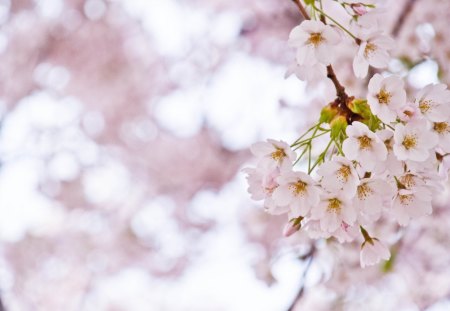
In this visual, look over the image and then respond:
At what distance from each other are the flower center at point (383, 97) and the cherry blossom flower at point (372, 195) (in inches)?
4.1

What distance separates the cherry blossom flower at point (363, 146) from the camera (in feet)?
2.15

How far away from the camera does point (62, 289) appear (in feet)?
17.8

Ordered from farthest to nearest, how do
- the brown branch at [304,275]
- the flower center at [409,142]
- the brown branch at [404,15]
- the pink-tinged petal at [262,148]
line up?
the brown branch at [404,15] < the brown branch at [304,275] < the pink-tinged petal at [262,148] < the flower center at [409,142]

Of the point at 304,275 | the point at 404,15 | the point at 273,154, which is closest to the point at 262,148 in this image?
the point at 273,154

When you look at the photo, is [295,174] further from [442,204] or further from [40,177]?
[40,177]

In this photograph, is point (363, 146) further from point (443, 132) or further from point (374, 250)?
point (374, 250)

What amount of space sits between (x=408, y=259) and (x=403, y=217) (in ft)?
10.9

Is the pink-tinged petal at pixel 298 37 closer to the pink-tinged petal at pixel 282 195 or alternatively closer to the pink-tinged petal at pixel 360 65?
the pink-tinged petal at pixel 360 65

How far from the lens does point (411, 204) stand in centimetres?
74

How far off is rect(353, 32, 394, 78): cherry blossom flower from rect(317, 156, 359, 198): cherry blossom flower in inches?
5.6

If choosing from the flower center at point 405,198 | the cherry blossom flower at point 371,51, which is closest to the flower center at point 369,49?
the cherry blossom flower at point 371,51

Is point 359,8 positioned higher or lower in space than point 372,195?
higher

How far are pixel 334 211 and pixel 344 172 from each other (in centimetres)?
6

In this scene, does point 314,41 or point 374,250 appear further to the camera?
point 374,250
